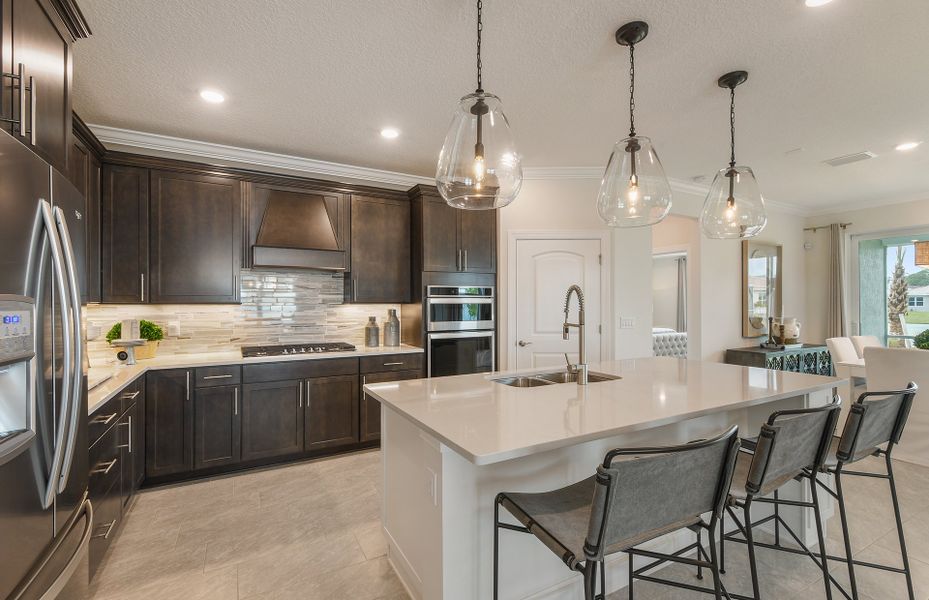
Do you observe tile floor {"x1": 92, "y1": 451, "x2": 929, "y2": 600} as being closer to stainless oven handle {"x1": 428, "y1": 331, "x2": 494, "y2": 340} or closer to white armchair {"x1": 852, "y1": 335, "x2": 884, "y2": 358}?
stainless oven handle {"x1": 428, "y1": 331, "x2": 494, "y2": 340}

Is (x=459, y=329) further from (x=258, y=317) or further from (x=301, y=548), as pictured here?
(x=301, y=548)

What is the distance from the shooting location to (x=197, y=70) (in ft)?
8.13

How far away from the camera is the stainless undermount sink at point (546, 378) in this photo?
97.7 inches

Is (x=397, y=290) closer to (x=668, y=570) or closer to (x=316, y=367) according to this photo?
(x=316, y=367)

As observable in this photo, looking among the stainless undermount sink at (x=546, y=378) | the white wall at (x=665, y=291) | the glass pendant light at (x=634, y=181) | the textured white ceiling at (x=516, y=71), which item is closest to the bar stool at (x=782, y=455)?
the stainless undermount sink at (x=546, y=378)

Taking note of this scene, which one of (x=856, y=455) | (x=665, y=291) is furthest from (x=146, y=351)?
(x=665, y=291)

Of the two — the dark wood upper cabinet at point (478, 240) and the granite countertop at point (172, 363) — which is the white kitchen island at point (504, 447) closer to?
the granite countertop at point (172, 363)

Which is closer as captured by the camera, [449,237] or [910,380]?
→ [910,380]

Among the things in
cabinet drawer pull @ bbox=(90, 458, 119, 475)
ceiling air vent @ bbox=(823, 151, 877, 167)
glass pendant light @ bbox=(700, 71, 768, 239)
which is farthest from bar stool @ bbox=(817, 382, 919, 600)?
cabinet drawer pull @ bbox=(90, 458, 119, 475)

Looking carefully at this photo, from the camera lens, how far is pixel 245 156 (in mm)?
3756

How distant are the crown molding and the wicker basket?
1542 mm

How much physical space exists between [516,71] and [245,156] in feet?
8.24

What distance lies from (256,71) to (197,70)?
0.33 meters

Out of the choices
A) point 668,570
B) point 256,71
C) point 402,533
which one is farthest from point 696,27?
point 402,533
